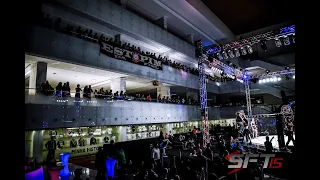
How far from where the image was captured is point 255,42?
40.7 feet

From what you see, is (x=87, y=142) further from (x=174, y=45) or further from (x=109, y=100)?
(x=174, y=45)

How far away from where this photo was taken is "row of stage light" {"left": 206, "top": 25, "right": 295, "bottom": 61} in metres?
11.3

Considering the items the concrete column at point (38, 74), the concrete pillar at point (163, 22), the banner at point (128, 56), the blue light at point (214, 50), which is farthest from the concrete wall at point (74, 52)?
the blue light at point (214, 50)

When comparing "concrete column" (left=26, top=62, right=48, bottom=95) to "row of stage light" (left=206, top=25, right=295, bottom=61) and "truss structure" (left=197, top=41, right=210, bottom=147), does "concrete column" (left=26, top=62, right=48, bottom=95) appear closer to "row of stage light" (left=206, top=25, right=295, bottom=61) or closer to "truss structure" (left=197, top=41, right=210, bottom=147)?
"truss structure" (left=197, top=41, right=210, bottom=147)

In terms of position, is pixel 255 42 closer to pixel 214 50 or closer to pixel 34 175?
pixel 214 50

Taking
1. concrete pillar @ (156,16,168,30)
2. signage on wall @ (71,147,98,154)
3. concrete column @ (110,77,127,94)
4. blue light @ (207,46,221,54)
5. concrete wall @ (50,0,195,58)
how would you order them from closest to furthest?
concrete wall @ (50,0,195,58) < blue light @ (207,46,221,54) < signage on wall @ (71,147,98,154) < concrete column @ (110,77,127,94) < concrete pillar @ (156,16,168,30)

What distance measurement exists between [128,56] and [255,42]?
9798mm

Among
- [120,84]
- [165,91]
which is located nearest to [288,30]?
[120,84]

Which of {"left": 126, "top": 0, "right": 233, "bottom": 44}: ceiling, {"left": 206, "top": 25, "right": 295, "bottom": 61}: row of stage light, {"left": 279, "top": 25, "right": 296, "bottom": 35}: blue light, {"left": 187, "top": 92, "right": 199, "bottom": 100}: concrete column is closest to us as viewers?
{"left": 279, "top": 25, "right": 296, "bottom": 35}: blue light

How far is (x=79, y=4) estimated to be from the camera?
13070 mm

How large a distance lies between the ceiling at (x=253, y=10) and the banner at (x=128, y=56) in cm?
696

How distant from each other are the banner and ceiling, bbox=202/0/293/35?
696 centimetres

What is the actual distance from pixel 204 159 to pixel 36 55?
35.1ft

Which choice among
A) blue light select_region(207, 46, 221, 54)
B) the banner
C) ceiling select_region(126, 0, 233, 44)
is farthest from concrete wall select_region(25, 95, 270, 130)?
ceiling select_region(126, 0, 233, 44)
